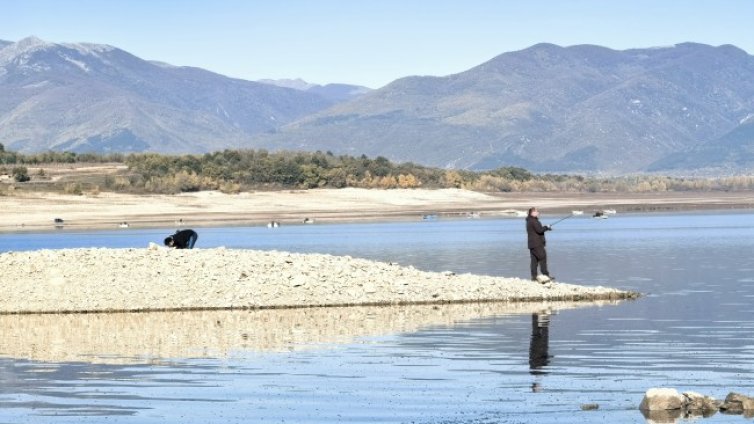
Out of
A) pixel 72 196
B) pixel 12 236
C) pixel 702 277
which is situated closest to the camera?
pixel 702 277

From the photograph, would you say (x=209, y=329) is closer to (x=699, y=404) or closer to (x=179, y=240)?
(x=179, y=240)

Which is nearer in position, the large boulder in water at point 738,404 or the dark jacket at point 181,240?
the large boulder in water at point 738,404

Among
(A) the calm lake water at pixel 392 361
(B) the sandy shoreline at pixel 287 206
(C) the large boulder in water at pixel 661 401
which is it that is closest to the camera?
(C) the large boulder in water at pixel 661 401

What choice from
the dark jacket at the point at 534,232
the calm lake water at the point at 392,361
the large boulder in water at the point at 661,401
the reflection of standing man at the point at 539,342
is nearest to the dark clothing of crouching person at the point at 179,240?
the calm lake water at the point at 392,361

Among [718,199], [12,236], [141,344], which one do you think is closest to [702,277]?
[141,344]

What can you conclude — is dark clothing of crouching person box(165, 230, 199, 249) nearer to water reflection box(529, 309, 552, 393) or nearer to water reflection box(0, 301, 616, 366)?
water reflection box(0, 301, 616, 366)

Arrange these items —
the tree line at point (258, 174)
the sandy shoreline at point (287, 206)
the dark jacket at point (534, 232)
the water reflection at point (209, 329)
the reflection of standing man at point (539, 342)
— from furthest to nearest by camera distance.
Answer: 1. the tree line at point (258, 174)
2. the sandy shoreline at point (287, 206)
3. the dark jacket at point (534, 232)
4. the water reflection at point (209, 329)
5. the reflection of standing man at point (539, 342)

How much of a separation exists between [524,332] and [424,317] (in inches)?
129

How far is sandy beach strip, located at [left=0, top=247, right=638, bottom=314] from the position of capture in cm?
2897

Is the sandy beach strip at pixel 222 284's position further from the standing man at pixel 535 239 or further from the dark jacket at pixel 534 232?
the dark jacket at pixel 534 232

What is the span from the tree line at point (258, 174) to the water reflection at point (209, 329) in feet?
218

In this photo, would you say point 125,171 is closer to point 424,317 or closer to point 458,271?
point 458,271

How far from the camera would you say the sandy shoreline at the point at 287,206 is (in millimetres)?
79875

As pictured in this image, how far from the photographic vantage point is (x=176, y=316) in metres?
27.4
